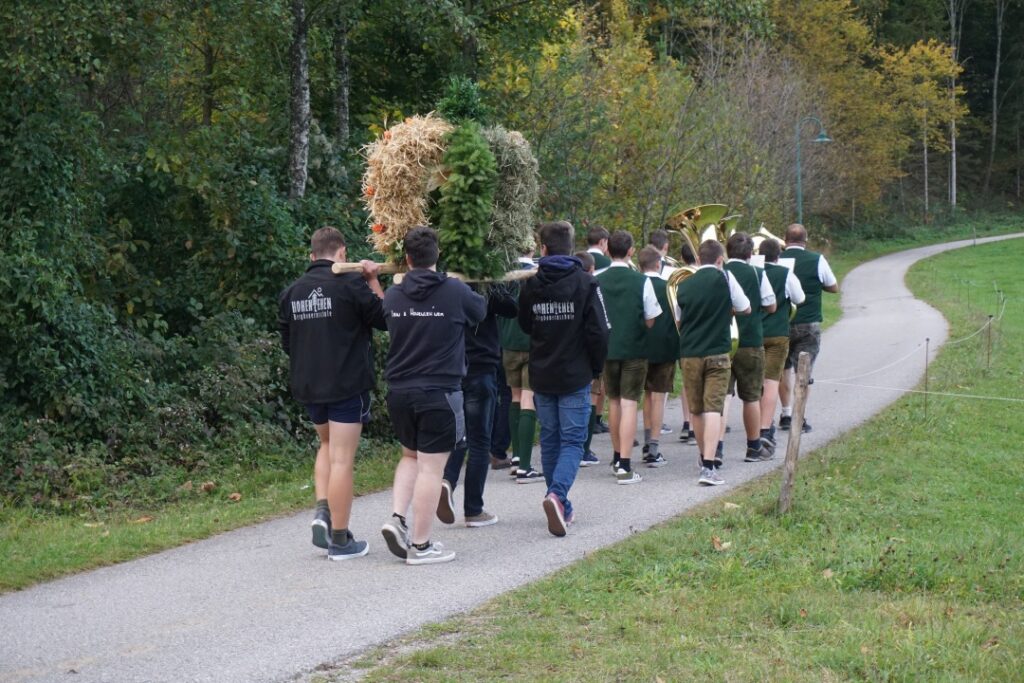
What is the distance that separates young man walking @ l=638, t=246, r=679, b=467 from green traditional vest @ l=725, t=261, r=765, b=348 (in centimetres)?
62

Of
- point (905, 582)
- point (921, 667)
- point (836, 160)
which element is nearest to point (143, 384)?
point (905, 582)

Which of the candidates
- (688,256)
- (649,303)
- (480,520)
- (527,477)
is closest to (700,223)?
(688,256)

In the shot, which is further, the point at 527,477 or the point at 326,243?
the point at 527,477

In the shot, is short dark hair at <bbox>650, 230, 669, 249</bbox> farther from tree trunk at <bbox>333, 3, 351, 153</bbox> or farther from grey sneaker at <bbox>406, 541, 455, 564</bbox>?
Result: tree trunk at <bbox>333, 3, 351, 153</bbox>

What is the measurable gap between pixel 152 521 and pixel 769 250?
6.42 meters

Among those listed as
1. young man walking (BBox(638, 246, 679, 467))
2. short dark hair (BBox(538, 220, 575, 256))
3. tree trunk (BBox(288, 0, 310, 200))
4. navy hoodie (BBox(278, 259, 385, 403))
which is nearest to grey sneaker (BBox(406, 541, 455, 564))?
navy hoodie (BBox(278, 259, 385, 403))

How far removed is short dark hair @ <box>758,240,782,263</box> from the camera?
40.7ft

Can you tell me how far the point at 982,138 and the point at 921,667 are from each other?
2959 inches

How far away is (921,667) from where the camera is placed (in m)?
5.75

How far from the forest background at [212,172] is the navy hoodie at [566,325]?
1.62 m

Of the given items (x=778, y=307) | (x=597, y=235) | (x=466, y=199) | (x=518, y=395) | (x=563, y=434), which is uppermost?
(x=466, y=199)

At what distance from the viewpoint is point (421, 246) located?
774cm

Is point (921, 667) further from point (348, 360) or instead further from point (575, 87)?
point (575, 87)

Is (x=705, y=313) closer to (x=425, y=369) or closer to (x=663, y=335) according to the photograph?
(x=663, y=335)
